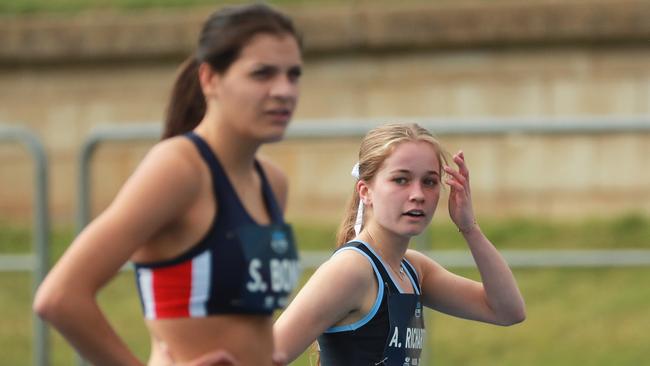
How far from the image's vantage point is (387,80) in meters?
11.9

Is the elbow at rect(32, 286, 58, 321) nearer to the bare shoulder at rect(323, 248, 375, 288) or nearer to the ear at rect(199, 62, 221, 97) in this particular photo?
the ear at rect(199, 62, 221, 97)

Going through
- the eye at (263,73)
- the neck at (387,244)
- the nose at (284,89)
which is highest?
the eye at (263,73)

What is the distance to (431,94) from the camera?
38.6ft

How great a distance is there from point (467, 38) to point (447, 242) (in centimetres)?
348

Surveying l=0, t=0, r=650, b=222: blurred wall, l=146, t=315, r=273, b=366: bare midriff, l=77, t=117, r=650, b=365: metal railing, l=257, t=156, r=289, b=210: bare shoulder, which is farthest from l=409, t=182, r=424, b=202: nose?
l=0, t=0, r=650, b=222: blurred wall

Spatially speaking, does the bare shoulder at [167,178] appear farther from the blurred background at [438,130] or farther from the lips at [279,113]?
the blurred background at [438,130]

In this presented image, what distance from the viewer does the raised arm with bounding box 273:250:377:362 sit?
425 cm

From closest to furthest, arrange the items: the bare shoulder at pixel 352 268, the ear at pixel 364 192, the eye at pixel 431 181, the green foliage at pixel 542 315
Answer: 1. the bare shoulder at pixel 352 268
2. the eye at pixel 431 181
3. the ear at pixel 364 192
4. the green foliage at pixel 542 315

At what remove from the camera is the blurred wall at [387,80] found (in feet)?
33.2

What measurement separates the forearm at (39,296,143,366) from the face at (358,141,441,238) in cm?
114

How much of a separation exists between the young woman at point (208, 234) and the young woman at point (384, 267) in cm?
57

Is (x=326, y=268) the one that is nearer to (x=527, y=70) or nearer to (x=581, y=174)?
(x=581, y=174)

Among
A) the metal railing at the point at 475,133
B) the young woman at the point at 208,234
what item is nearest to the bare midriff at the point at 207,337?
the young woman at the point at 208,234

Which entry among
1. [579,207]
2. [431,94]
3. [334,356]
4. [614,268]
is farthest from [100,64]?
[334,356]
